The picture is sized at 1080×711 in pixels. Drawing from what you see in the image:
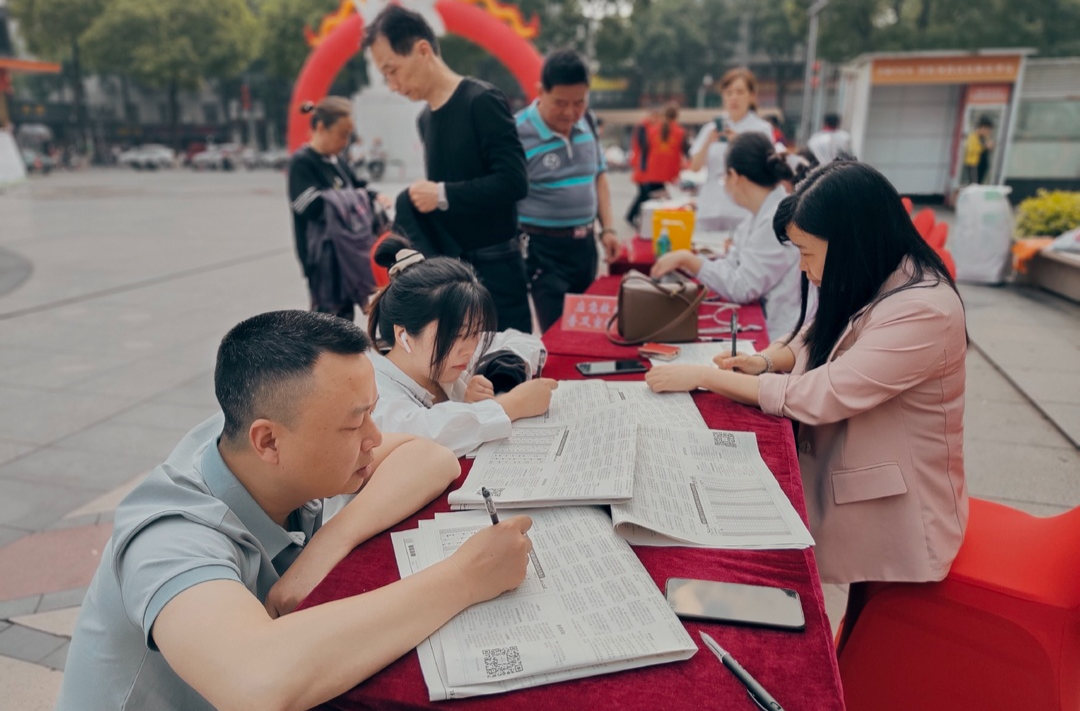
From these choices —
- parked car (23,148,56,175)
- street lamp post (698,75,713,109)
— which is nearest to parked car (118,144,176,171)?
parked car (23,148,56,175)

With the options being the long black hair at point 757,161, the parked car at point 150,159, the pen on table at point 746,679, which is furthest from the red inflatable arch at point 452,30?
the parked car at point 150,159

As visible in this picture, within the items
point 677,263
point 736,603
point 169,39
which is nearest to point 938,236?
point 677,263

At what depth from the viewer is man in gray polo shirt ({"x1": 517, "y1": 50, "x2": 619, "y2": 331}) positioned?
10.2 ft

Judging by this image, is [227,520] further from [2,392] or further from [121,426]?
[2,392]

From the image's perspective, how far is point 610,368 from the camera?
1.97m

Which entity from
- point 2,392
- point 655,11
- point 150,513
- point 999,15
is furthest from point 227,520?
point 655,11

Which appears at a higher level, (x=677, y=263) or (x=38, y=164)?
(x=677, y=263)

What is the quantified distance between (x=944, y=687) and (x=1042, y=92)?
1216 centimetres

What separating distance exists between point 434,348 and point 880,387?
93cm

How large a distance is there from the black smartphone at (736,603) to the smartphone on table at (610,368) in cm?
97

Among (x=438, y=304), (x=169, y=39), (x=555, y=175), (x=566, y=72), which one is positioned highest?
(x=169, y=39)

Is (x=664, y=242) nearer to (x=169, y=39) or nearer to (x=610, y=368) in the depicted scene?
(x=610, y=368)

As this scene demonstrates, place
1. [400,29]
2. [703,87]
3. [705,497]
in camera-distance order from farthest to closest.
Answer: [703,87] < [400,29] < [705,497]

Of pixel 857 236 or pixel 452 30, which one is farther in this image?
pixel 452 30
